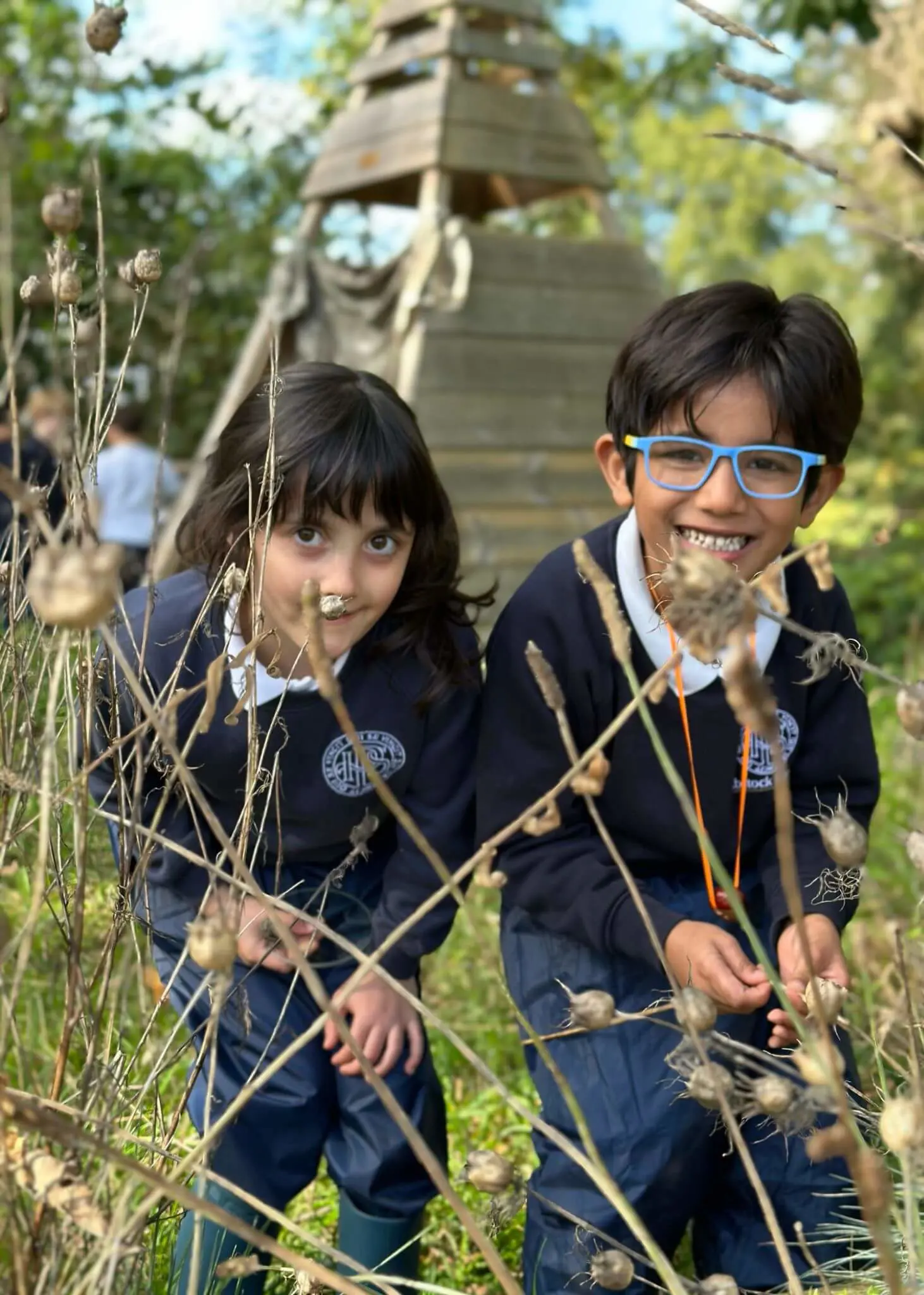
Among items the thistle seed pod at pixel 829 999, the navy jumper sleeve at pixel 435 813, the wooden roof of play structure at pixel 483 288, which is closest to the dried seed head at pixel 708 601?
the thistle seed pod at pixel 829 999

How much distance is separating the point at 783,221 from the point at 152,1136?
43.9 m

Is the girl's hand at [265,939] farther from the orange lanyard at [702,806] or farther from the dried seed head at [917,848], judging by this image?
the dried seed head at [917,848]

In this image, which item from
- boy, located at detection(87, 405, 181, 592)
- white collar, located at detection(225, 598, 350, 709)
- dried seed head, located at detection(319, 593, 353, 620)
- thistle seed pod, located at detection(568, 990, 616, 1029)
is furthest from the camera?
boy, located at detection(87, 405, 181, 592)

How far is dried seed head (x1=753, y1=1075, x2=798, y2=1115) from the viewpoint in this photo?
1.02 m

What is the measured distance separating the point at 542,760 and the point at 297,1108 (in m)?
0.62

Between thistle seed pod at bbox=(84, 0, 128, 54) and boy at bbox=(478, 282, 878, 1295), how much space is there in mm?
903

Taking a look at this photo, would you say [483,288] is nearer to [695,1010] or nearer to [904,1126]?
[695,1010]

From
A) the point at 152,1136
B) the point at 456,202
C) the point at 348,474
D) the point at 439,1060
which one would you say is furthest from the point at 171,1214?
the point at 456,202

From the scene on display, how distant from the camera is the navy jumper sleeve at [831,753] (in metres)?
2.09

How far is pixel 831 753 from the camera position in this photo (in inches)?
82.8

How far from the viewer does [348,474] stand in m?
1.94

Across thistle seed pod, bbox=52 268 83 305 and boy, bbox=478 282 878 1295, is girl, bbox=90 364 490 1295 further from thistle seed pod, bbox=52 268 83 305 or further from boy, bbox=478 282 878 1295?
thistle seed pod, bbox=52 268 83 305

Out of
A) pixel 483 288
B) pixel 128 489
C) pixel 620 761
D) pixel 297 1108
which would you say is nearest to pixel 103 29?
pixel 620 761

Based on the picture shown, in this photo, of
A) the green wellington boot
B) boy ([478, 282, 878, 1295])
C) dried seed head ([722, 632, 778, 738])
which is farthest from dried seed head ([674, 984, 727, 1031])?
the green wellington boot
